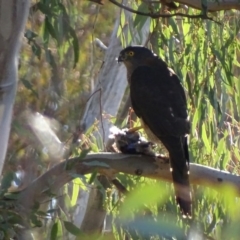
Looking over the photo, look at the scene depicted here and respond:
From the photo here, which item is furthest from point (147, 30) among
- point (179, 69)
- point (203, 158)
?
point (203, 158)

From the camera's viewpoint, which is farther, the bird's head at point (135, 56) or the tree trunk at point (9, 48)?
the bird's head at point (135, 56)

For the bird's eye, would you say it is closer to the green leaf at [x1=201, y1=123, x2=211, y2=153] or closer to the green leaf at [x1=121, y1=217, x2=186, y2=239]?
the green leaf at [x1=201, y1=123, x2=211, y2=153]

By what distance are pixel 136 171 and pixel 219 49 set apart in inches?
39.4

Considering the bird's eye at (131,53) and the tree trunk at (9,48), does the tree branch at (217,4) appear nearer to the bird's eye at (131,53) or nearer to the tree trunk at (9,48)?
the tree trunk at (9,48)

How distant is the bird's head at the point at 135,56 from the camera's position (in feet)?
11.8

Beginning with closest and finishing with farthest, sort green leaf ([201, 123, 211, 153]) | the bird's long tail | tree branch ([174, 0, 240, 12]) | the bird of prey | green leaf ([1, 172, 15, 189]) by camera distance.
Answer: green leaf ([1, 172, 15, 189]) < tree branch ([174, 0, 240, 12]) < the bird's long tail < the bird of prey < green leaf ([201, 123, 211, 153])

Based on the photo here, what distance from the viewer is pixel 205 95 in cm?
346

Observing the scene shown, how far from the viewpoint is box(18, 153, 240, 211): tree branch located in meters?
2.27

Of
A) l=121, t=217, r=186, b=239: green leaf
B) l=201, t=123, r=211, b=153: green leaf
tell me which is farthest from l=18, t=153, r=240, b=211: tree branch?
l=201, t=123, r=211, b=153: green leaf

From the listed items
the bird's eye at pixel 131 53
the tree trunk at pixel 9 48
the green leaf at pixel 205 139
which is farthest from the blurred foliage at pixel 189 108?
the tree trunk at pixel 9 48

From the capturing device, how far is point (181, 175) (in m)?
2.65

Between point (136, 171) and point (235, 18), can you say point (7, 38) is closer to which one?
point (136, 171)

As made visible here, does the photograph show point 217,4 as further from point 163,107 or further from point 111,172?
point 163,107

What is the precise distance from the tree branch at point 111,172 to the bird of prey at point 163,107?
6 cm
